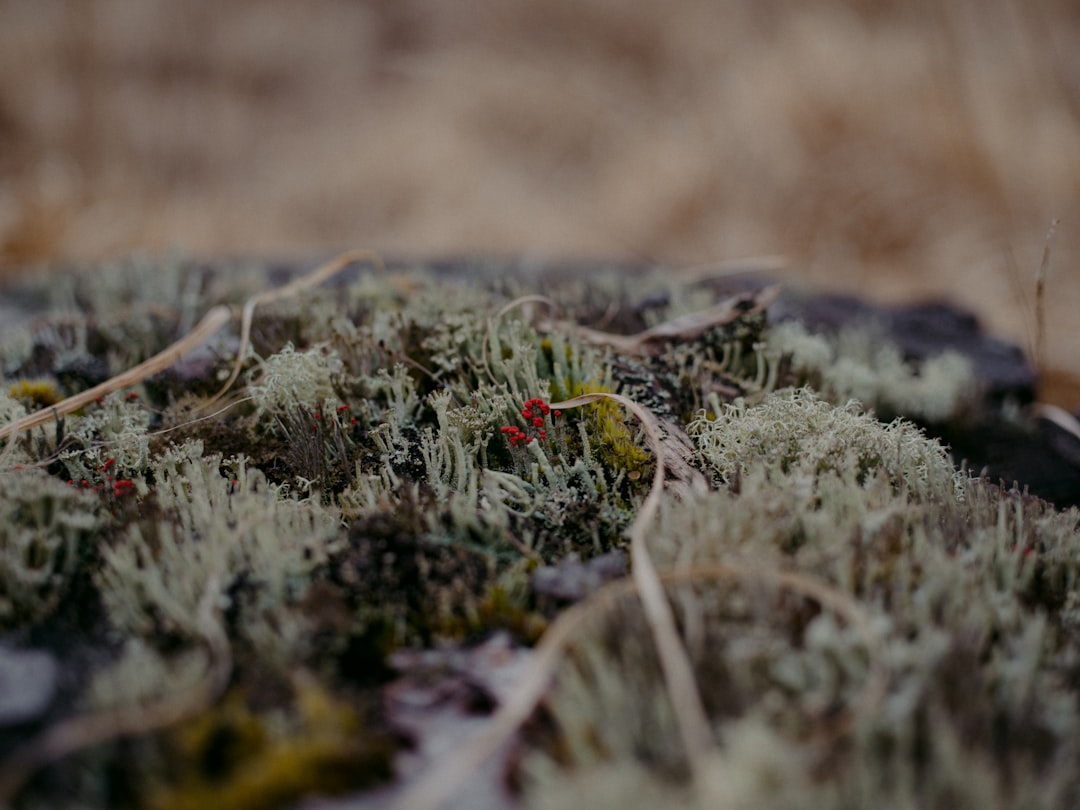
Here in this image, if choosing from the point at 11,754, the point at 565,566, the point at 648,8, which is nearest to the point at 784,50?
the point at 648,8

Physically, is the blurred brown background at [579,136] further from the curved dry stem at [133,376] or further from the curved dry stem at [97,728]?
the curved dry stem at [97,728]

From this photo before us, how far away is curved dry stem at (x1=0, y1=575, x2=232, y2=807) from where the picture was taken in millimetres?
1694

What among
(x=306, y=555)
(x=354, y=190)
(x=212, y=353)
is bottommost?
(x=306, y=555)

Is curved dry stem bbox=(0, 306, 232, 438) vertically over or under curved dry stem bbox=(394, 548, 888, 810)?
over

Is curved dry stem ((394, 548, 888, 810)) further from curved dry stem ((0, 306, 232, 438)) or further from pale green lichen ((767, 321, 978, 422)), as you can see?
curved dry stem ((0, 306, 232, 438))

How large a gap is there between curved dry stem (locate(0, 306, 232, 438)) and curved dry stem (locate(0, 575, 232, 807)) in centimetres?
156

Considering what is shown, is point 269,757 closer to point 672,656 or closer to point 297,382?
point 672,656

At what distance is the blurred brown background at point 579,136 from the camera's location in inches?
321

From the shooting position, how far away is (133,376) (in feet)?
11.4

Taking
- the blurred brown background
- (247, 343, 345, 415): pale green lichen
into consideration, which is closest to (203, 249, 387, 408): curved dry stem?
(247, 343, 345, 415): pale green lichen

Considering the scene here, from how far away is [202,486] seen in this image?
8.50 feet

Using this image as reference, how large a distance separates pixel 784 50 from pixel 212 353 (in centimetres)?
864

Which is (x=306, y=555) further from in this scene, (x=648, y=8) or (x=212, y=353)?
(x=648, y=8)

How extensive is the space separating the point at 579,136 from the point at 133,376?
923cm
